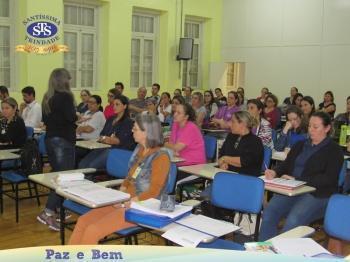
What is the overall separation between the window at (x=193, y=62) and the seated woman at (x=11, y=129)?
741 cm

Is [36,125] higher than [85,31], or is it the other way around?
[85,31]

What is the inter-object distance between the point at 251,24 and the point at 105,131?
7.82 meters

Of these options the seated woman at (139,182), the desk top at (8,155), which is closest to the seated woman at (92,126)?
the desk top at (8,155)

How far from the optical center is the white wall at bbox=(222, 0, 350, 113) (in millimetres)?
10805

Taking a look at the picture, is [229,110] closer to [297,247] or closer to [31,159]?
[31,159]

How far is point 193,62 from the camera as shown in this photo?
42.2ft

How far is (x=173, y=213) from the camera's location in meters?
2.59

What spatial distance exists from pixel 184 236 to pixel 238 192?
1019 mm

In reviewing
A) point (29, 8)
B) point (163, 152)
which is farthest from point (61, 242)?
point (29, 8)

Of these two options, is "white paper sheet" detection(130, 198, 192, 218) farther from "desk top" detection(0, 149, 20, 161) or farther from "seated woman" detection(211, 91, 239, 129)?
"seated woman" detection(211, 91, 239, 129)

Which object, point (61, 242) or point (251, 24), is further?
point (251, 24)

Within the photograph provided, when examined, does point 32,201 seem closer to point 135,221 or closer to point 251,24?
point 135,221

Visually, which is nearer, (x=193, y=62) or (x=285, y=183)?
(x=285, y=183)

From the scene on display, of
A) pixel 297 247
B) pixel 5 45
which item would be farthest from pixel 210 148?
pixel 5 45
